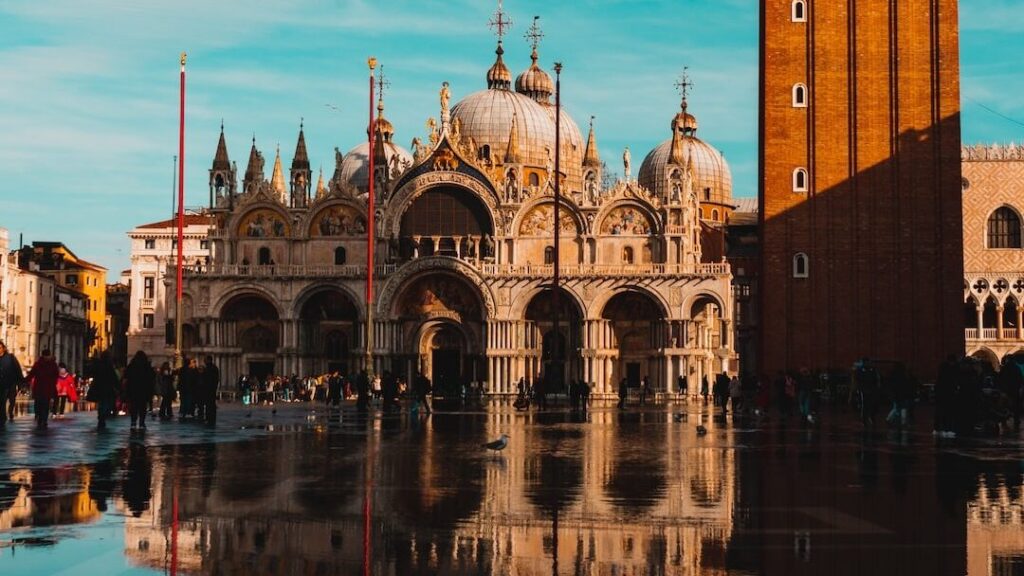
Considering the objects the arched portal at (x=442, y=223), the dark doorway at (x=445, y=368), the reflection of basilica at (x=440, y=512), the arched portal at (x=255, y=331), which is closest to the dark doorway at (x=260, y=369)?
the arched portal at (x=255, y=331)

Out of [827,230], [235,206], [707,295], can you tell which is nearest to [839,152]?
[827,230]

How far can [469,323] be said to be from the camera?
6731cm

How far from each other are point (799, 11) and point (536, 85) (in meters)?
37.6

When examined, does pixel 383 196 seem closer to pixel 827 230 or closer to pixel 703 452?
pixel 827 230

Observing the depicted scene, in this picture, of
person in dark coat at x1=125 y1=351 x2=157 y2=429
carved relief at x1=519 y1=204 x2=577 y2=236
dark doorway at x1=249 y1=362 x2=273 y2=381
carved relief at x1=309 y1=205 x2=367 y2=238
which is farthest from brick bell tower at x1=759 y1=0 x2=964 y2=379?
person in dark coat at x1=125 y1=351 x2=157 y2=429

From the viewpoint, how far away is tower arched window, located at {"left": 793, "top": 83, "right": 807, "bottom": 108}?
52.1 m

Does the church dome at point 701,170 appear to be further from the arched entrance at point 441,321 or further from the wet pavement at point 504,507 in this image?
the wet pavement at point 504,507

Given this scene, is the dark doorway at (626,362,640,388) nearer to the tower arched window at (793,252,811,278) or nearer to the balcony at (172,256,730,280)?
the balcony at (172,256,730,280)

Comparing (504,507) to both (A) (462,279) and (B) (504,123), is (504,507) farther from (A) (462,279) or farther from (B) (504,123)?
(B) (504,123)

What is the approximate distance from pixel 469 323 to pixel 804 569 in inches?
2304

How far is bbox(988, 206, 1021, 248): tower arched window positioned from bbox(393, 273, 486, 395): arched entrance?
27.1 metres

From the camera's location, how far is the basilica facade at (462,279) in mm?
64750

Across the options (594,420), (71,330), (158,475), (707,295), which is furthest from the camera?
(71,330)

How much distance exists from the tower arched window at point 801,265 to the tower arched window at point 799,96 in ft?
19.0
